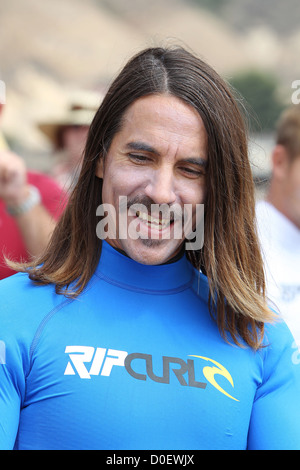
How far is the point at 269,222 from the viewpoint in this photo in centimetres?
256

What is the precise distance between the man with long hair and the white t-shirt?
0.56 metres

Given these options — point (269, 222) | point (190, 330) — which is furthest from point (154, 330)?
point (269, 222)

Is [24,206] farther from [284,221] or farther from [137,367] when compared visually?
[137,367]

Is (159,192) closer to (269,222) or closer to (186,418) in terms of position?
(186,418)

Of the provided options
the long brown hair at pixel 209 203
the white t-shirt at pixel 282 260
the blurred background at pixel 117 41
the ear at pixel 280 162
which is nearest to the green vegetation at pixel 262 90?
the blurred background at pixel 117 41

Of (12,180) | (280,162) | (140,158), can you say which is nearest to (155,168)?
(140,158)

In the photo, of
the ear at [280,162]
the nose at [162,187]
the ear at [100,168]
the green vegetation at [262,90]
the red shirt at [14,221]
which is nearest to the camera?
the nose at [162,187]

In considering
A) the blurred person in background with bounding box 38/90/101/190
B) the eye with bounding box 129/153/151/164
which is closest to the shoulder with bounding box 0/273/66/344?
the eye with bounding box 129/153/151/164

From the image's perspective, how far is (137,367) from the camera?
1.52m

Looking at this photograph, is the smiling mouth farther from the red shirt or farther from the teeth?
the red shirt

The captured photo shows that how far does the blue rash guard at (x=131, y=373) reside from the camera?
4.78ft

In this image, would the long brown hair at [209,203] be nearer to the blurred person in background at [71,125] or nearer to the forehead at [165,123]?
the forehead at [165,123]

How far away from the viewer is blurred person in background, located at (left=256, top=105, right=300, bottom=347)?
7.68ft
